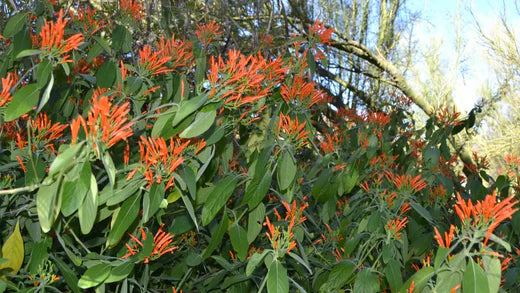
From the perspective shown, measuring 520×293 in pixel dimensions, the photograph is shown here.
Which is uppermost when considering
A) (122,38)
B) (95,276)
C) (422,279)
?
(122,38)

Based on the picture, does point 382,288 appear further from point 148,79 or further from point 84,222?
point 84,222

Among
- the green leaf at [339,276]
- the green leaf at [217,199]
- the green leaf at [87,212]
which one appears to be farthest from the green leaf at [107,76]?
the green leaf at [339,276]

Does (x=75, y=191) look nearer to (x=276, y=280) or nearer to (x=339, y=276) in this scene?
(x=276, y=280)

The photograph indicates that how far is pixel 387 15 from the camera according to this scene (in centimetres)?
421

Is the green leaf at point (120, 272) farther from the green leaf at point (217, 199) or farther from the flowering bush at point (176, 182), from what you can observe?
the green leaf at point (217, 199)

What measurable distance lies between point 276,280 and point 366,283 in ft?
1.20

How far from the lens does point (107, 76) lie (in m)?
1.21

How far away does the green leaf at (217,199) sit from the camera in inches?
42.3

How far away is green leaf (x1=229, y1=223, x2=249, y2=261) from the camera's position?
1205 millimetres

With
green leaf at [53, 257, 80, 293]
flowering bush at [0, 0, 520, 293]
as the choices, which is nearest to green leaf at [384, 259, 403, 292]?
flowering bush at [0, 0, 520, 293]

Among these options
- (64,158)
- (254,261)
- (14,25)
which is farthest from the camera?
(14,25)

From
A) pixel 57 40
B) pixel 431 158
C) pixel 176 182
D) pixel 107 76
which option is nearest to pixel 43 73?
pixel 57 40

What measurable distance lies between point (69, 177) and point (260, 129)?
761 millimetres

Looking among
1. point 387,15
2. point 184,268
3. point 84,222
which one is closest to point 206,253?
point 184,268
